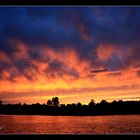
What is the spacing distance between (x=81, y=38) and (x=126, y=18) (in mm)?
532

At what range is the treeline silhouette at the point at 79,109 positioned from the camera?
8.89 feet

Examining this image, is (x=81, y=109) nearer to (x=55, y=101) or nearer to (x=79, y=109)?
(x=79, y=109)

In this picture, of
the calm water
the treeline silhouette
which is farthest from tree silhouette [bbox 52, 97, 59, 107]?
the calm water

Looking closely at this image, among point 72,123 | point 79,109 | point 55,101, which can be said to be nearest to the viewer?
point 79,109

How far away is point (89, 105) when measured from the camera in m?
2.83

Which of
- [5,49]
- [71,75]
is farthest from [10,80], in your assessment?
[71,75]

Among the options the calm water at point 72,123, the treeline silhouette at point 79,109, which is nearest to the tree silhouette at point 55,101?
the treeline silhouette at point 79,109

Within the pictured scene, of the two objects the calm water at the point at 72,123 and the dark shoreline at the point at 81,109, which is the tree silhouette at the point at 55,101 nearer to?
the dark shoreline at the point at 81,109

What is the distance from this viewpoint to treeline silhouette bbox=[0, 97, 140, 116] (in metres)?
2.71

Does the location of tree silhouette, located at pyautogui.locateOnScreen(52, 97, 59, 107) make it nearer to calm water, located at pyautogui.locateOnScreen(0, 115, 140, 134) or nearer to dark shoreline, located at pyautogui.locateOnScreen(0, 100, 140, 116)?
dark shoreline, located at pyautogui.locateOnScreen(0, 100, 140, 116)

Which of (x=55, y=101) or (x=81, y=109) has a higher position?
(x=55, y=101)

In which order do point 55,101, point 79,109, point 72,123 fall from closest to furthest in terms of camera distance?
point 79,109
point 55,101
point 72,123

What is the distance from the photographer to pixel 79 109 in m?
2.81

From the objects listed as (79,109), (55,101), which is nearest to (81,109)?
(79,109)
